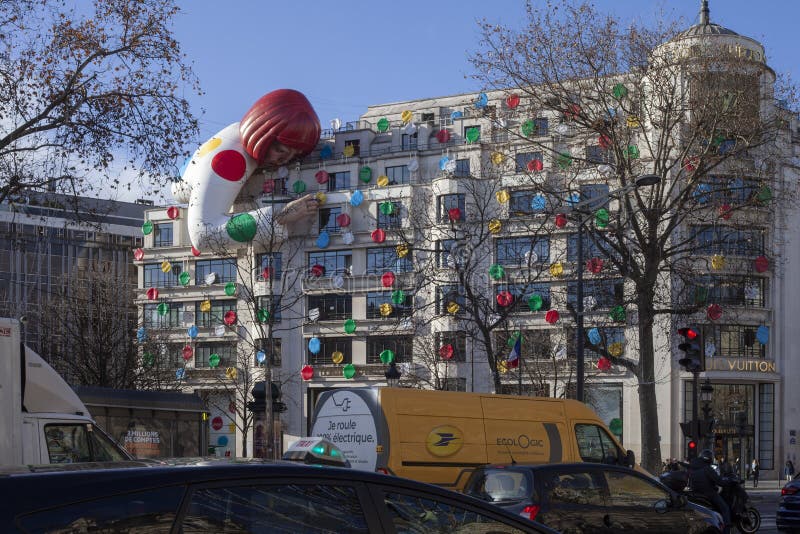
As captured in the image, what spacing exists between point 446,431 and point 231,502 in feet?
44.6

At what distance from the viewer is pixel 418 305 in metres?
55.4

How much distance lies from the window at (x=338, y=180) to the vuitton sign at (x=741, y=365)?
2570cm

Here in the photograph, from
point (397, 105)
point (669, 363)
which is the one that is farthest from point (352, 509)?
point (397, 105)

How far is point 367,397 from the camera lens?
17234mm

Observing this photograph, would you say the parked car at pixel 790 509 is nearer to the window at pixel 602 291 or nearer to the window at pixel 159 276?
the window at pixel 602 291

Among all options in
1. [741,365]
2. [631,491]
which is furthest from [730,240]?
[631,491]

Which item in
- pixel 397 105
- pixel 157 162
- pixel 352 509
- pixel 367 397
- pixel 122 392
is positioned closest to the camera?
pixel 352 509

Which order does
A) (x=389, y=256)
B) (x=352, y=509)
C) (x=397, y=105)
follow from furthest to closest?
(x=397, y=105) < (x=389, y=256) < (x=352, y=509)

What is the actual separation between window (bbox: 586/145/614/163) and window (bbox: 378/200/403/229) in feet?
109

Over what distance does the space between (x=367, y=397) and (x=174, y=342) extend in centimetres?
5675

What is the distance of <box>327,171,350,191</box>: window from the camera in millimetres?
73250

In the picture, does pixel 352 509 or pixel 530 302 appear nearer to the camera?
pixel 352 509

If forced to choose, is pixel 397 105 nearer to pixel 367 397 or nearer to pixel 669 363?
pixel 669 363

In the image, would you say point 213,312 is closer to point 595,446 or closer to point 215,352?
point 215,352
